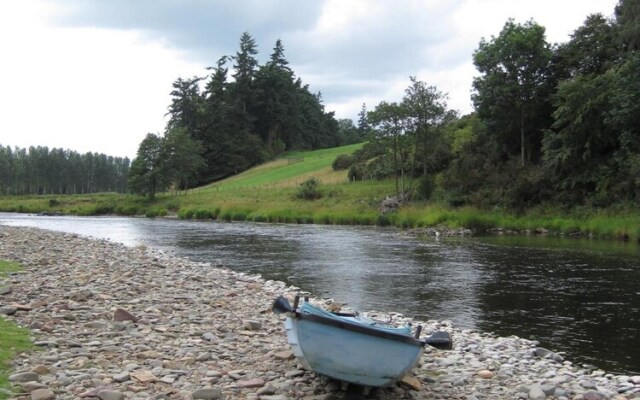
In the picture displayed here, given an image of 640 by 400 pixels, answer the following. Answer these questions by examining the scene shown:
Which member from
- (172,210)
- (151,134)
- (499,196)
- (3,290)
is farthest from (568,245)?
(151,134)

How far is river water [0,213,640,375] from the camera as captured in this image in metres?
12.7

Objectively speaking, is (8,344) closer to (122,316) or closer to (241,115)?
(122,316)

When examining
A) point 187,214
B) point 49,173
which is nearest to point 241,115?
point 187,214

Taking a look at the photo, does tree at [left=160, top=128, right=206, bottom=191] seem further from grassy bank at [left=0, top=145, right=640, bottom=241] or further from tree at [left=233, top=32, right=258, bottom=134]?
tree at [left=233, top=32, right=258, bottom=134]

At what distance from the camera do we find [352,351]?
24.7 feet

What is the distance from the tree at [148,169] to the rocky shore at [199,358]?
6805 centimetres

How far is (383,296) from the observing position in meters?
16.7

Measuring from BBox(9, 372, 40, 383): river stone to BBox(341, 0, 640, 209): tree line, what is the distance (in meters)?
38.6

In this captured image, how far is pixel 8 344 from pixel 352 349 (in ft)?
17.4

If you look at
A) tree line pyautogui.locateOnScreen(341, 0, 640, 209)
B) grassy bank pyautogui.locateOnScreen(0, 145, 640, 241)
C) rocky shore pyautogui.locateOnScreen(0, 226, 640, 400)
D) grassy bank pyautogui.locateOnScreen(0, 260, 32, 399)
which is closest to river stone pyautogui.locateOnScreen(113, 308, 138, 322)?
rocky shore pyautogui.locateOnScreen(0, 226, 640, 400)

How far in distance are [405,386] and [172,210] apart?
222ft

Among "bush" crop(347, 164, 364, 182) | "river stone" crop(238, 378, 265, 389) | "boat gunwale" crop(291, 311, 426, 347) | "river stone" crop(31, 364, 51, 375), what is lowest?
"river stone" crop(238, 378, 265, 389)

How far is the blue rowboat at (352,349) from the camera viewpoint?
7.49 m

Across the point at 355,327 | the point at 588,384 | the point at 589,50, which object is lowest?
the point at 588,384
